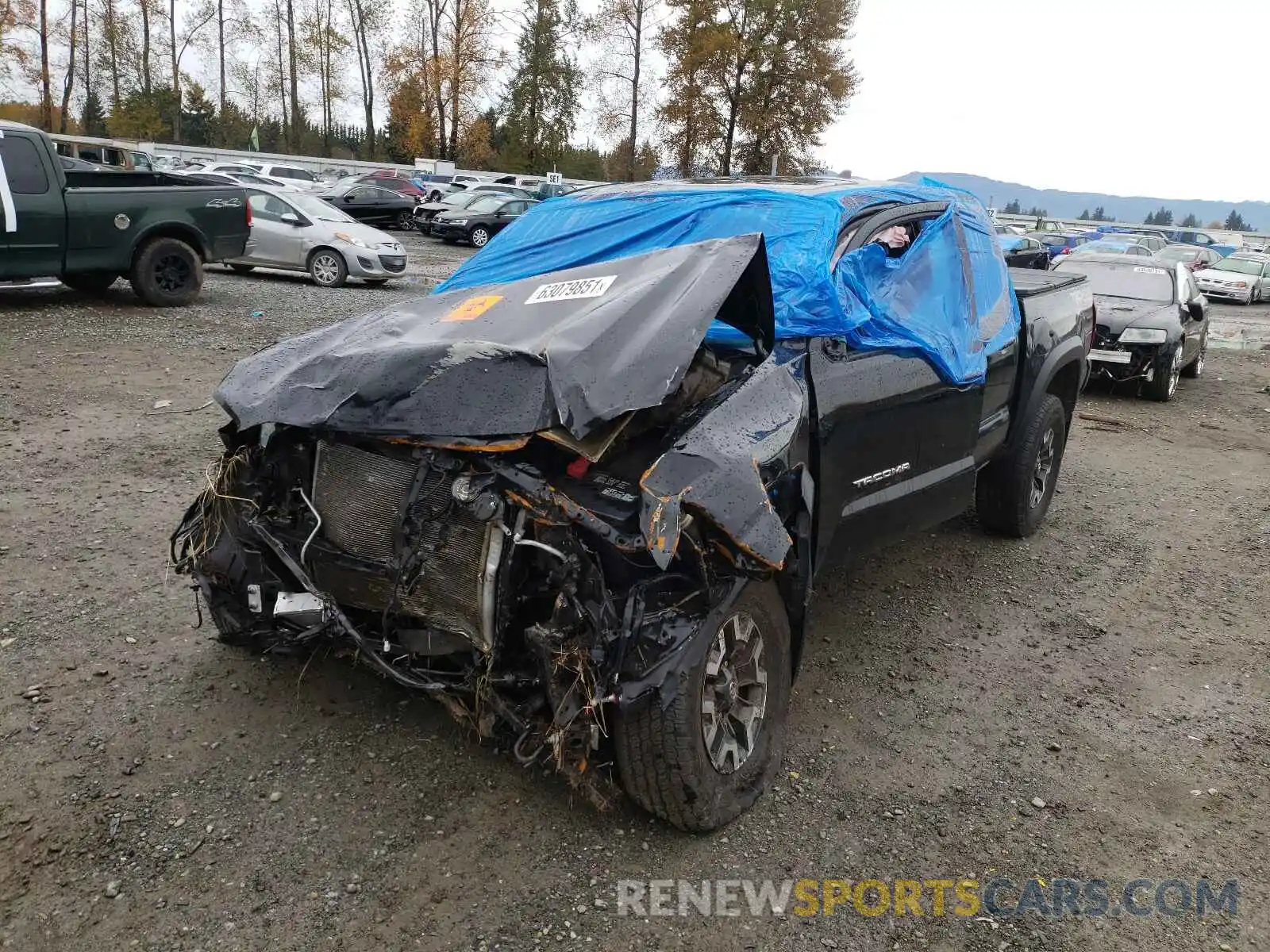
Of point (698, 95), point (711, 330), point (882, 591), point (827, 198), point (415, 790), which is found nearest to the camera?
point (415, 790)

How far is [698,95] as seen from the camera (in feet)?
148

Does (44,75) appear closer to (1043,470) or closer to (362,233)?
(362,233)

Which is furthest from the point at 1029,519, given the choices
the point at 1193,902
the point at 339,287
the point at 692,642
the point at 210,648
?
the point at 339,287

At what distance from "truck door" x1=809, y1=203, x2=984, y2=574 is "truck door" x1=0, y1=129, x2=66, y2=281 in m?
8.72

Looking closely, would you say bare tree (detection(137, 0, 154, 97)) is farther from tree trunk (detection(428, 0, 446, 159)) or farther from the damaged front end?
the damaged front end

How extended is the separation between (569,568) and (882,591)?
2.65 m

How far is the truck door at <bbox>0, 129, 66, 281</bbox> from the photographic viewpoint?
922 cm

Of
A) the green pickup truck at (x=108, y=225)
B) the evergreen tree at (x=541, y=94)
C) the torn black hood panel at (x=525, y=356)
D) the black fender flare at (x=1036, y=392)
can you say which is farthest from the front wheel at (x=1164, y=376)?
the evergreen tree at (x=541, y=94)

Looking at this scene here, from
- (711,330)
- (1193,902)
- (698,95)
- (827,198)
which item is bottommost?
(1193,902)

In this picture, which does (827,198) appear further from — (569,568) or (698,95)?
(698,95)

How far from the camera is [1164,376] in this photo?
34.5 feet

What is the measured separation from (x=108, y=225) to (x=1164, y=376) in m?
11.3

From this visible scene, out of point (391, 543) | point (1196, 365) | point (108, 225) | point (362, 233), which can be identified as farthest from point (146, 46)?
point (391, 543)

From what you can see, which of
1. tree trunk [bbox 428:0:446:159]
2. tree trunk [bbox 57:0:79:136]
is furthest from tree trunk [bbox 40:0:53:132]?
tree trunk [bbox 428:0:446:159]
